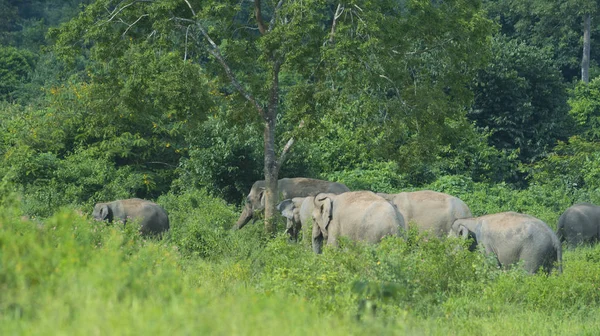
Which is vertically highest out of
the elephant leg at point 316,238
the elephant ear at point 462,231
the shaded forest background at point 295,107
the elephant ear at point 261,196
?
the shaded forest background at point 295,107

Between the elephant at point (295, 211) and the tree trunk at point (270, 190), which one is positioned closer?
the elephant at point (295, 211)

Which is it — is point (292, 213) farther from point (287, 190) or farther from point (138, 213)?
point (138, 213)

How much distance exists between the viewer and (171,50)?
727 inches

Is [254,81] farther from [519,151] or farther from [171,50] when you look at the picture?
[519,151]

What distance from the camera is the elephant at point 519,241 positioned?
14039 millimetres

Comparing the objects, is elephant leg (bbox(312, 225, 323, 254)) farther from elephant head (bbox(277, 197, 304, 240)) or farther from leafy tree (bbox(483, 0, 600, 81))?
leafy tree (bbox(483, 0, 600, 81))

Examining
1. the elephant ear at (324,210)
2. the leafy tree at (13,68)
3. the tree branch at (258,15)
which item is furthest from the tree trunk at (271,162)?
the leafy tree at (13,68)

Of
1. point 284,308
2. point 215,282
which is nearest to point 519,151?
point 215,282

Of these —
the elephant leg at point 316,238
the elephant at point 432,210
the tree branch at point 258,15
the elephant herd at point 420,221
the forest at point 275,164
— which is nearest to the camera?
the forest at point 275,164

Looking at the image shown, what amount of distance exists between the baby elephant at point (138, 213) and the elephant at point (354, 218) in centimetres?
307

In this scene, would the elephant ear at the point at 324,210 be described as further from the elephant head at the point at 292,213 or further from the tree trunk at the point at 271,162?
the tree trunk at the point at 271,162

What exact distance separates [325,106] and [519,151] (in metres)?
15.9

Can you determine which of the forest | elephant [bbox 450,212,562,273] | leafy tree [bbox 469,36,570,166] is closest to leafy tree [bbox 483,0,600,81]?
the forest

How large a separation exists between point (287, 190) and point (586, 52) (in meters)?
25.2
